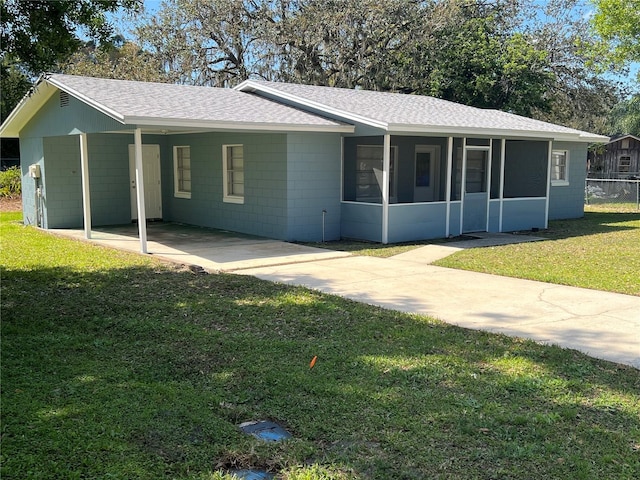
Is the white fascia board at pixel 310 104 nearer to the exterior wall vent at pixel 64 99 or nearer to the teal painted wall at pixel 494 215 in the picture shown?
the teal painted wall at pixel 494 215

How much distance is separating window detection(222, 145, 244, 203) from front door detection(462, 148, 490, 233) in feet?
16.9

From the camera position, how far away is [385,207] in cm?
1248

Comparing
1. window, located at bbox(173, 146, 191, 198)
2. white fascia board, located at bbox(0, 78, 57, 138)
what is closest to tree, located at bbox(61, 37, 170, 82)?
white fascia board, located at bbox(0, 78, 57, 138)

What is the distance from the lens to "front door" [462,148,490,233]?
14188mm

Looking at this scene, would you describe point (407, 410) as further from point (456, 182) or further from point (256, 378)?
point (456, 182)

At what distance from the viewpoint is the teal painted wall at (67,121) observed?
1166 centimetres

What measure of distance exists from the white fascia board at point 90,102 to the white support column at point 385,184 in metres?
5.03

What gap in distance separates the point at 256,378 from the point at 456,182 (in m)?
10.0

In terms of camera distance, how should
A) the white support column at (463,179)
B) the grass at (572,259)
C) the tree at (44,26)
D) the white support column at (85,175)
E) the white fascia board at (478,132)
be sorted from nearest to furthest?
the tree at (44,26) < the grass at (572,259) < the white fascia board at (478,132) < the white support column at (85,175) < the white support column at (463,179)

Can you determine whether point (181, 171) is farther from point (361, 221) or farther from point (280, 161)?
point (361, 221)

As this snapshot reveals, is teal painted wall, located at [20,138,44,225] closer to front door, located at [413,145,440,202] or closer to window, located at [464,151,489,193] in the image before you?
front door, located at [413,145,440,202]

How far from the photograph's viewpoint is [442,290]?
829cm

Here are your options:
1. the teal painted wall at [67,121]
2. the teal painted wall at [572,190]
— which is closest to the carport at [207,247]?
the teal painted wall at [67,121]

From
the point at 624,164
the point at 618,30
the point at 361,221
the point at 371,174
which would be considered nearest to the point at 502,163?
the point at 371,174
